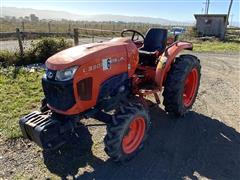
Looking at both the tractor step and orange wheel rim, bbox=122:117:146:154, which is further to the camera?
orange wheel rim, bbox=122:117:146:154

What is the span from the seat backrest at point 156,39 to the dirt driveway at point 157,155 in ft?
4.12

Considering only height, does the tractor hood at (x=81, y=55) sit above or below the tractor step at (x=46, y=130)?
above

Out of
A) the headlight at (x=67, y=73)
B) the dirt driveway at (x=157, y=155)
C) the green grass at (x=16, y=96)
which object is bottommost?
the dirt driveway at (x=157, y=155)

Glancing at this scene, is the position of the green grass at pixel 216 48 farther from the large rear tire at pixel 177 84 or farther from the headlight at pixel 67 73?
the headlight at pixel 67 73

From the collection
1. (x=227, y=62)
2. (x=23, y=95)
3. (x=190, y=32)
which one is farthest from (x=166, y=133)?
(x=190, y=32)

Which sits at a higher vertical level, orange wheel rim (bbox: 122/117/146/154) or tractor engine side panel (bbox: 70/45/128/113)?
tractor engine side panel (bbox: 70/45/128/113)

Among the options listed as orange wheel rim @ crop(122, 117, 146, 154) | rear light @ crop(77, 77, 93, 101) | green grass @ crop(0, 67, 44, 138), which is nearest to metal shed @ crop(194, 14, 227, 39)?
green grass @ crop(0, 67, 44, 138)

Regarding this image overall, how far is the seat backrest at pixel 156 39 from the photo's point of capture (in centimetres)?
491

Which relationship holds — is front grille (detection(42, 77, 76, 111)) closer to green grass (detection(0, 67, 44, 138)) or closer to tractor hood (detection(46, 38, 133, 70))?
tractor hood (detection(46, 38, 133, 70))

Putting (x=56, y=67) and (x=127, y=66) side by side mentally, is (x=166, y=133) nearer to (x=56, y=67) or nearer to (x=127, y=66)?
(x=127, y=66)

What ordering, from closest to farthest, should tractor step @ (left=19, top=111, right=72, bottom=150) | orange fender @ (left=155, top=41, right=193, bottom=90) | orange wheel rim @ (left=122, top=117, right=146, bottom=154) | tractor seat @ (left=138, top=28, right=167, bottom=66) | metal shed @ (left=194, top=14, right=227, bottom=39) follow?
tractor step @ (left=19, top=111, right=72, bottom=150)
orange wheel rim @ (left=122, top=117, right=146, bottom=154)
orange fender @ (left=155, top=41, right=193, bottom=90)
tractor seat @ (left=138, top=28, right=167, bottom=66)
metal shed @ (left=194, top=14, right=227, bottom=39)

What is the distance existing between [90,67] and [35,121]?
0.96m

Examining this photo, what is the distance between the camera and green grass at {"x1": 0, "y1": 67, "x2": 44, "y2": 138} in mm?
4574


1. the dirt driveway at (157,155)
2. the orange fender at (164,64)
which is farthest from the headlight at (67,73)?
the orange fender at (164,64)
